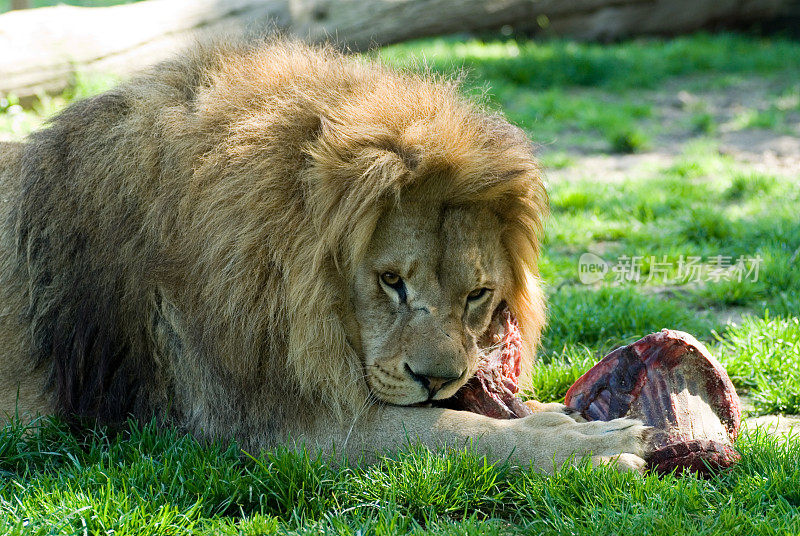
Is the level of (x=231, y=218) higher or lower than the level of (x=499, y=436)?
higher

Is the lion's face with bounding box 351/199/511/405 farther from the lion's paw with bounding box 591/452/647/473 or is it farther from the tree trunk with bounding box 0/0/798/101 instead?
the tree trunk with bounding box 0/0/798/101

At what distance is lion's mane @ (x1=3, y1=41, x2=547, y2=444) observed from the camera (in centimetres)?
334

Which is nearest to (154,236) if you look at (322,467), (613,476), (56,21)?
(322,467)

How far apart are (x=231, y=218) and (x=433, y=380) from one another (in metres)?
0.94

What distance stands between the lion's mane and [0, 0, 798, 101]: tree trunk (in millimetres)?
2367

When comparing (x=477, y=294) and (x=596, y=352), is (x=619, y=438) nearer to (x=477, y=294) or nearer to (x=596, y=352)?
(x=477, y=294)

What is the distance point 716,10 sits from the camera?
13.0 metres

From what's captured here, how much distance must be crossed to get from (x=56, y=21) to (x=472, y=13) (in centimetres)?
457

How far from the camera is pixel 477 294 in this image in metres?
3.61

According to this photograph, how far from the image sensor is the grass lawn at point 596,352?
3.02m

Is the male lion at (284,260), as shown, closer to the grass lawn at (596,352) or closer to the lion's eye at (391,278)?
the lion's eye at (391,278)

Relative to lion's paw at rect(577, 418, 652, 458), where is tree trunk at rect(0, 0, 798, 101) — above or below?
above

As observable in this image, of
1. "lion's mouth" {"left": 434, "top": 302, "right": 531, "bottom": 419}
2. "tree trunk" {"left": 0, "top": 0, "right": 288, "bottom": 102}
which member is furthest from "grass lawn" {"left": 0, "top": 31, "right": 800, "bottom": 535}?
"lion's mouth" {"left": 434, "top": 302, "right": 531, "bottom": 419}
